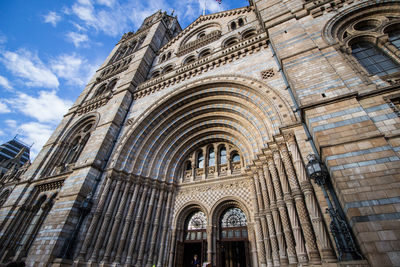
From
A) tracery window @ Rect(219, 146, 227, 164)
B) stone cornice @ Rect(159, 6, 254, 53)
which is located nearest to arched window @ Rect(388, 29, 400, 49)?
tracery window @ Rect(219, 146, 227, 164)

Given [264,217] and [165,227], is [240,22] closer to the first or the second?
[264,217]

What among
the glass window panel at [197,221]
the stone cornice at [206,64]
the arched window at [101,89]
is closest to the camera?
the glass window panel at [197,221]

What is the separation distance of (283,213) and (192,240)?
207 inches

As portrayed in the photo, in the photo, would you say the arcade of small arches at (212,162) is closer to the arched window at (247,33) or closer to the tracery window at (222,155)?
the tracery window at (222,155)

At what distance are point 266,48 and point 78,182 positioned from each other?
1205cm

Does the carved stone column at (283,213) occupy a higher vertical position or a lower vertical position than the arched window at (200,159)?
lower

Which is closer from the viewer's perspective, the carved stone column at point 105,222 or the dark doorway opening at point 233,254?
the carved stone column at point 105,222

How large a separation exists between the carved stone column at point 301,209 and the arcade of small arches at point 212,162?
3857mm

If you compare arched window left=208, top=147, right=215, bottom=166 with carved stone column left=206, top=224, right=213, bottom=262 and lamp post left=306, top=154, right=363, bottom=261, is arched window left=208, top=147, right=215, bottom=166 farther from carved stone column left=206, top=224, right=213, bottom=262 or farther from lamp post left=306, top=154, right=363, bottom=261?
lamp post left=306, top=154, right=363, bottom=261

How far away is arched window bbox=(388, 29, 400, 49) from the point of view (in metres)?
7.39

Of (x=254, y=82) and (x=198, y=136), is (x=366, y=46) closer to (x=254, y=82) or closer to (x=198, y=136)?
(x=254, y=82)

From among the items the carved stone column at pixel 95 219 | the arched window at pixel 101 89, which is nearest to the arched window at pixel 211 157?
the carved stone column at pixel 95 219

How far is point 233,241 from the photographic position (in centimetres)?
876

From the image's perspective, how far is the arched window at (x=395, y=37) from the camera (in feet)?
24.3
